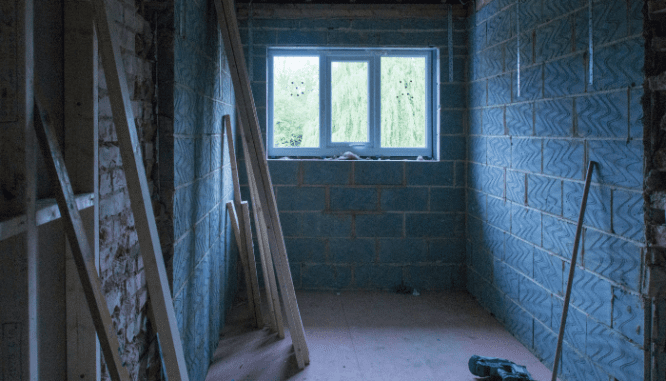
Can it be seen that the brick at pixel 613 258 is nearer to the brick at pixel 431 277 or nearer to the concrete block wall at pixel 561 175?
the concrete block wall at pixel 561 175

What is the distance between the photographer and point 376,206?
187 inches

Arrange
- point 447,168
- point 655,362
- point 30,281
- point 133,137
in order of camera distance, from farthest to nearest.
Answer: point 447,168 → point 655,362 → point 133,137 → point 30,281

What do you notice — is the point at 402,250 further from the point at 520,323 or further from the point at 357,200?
the point at 520,323

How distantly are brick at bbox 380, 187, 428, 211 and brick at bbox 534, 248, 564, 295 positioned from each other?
151 centimetres

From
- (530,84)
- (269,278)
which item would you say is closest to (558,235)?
(530,84)

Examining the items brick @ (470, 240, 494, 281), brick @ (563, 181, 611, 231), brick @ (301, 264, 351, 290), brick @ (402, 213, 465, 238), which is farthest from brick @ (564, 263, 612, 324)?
brick @ (301, 264, 351, 290)

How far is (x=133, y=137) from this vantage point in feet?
4.77

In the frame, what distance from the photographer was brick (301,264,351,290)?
15.6ft

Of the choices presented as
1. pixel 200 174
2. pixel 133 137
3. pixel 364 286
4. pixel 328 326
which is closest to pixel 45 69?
pixel 133 137

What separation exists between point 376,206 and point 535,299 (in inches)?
69.5

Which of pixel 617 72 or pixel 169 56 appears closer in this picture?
pixel 169 56

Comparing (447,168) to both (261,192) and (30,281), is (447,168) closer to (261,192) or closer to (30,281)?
(261,192)

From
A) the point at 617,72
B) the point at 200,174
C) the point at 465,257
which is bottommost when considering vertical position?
the point at 465,257

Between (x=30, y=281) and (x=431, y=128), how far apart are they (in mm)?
4175
